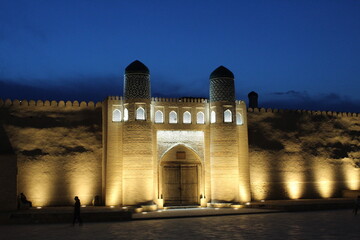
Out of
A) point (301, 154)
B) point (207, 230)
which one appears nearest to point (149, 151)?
point (207, 230)

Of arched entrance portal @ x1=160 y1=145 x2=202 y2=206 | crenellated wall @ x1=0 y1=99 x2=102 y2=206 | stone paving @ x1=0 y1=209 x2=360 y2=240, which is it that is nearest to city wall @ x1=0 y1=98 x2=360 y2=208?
crenellated wall @ x1=0 y1=99 x2=102 y2=206

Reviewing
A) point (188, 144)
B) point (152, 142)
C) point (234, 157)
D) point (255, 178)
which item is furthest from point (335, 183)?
point (152, 142)

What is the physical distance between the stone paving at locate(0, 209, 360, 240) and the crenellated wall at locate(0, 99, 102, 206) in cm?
485

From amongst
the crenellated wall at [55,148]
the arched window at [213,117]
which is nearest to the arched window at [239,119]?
the arched window at [213,117]

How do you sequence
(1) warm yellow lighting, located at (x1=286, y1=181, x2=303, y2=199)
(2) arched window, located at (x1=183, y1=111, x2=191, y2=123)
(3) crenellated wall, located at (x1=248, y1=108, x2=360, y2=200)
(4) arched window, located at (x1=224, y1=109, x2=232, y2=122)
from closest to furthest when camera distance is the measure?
(4) arched window, located at (x1=224, y1=109, x2=232, y2=122)
(2) arched window, located at (x1=183, y1=111, x2=191, y2=123)
(3) crenellated wall, located at (x1=248, y1=108, x2=360, y2=200)
(1) warm yellow lighting, located at (x1=286, y1=181, x2=303, y2=199)

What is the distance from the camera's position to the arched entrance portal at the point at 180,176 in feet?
60.5

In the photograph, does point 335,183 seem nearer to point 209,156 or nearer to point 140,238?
point 209,156

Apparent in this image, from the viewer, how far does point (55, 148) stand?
57.8ft

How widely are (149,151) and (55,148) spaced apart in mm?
3552

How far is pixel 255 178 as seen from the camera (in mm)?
19625

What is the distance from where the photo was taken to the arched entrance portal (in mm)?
18453

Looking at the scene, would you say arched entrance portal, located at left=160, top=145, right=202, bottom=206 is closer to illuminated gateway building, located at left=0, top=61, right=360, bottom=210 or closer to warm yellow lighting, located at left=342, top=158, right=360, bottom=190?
illuminated gateway building, located at left=0, top=61, right=360, bottom=210

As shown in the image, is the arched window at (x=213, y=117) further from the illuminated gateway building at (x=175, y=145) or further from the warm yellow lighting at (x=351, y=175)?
the warm yellow lighting at (x=351, y=175)

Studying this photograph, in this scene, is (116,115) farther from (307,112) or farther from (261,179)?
(307,112)
